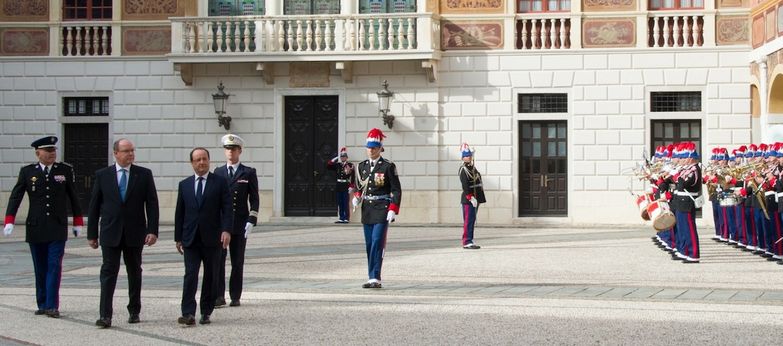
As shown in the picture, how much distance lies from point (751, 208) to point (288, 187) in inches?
541

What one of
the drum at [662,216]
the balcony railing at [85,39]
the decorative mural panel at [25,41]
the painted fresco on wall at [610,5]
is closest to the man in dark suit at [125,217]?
the drum at [662,216]

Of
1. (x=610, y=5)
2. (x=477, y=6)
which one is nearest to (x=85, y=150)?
(x=477, y=6)

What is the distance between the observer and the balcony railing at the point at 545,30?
29891 millimetres

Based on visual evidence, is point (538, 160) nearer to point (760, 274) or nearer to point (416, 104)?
point (416, 104)

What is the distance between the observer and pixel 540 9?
30203mm

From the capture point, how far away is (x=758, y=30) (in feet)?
93.2

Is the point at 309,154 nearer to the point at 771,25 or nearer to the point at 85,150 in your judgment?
the point at 85,150

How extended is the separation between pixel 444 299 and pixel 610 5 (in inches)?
694

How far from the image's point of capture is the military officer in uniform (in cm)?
1259

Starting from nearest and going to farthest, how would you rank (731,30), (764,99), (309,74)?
1. (764,99)
2. (731,30)
3. (309,74)

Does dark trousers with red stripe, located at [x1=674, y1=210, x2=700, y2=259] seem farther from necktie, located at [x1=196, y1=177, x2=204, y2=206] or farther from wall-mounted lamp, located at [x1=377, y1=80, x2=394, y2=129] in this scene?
wall-mounted lamp, located at [x1=377, y1=80, x2=394, y2=129]

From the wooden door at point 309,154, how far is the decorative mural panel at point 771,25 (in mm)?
10733

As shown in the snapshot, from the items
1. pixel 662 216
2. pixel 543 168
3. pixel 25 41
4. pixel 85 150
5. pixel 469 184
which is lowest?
pixel 662 216

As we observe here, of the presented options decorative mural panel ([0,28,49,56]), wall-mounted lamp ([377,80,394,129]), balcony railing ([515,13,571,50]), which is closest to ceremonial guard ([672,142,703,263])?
balcony railing ([515,13,571,50])
